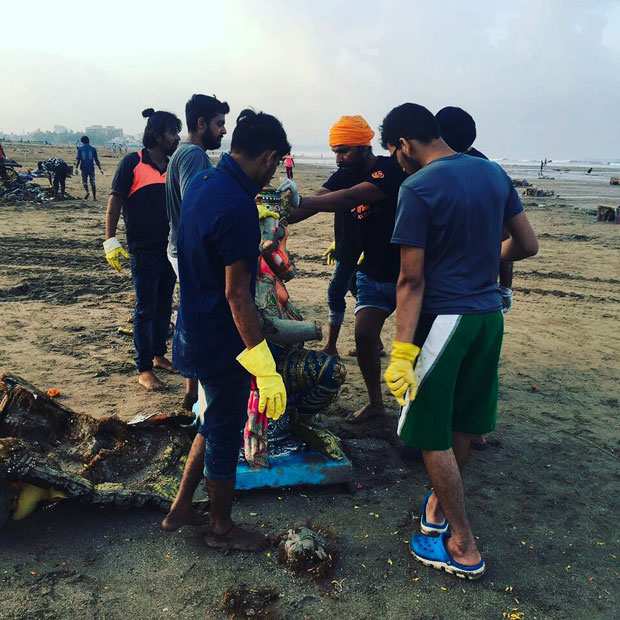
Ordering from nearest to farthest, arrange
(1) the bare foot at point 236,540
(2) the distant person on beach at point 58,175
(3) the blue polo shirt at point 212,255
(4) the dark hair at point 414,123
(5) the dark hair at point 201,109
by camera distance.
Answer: (3) the blue polo shirt at point 212,255 < (4) the dark hair at point 414,123 < (1) the bare foot at point 236,540 < (5) the dark hair at point 201,109 < (2) the distant person on beach at point 58,175

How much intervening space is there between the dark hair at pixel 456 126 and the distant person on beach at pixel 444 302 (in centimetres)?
99

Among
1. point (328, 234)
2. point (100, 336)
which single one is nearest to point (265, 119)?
point (100, 336)

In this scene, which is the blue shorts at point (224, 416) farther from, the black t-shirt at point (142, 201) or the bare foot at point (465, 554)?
the black t-shirt at point (142, 201)

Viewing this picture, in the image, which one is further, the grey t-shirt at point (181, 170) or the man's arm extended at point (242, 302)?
the grey t-shirt at point (181, 170)

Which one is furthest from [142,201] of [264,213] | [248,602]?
[248,602]

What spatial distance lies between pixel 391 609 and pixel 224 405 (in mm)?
1103

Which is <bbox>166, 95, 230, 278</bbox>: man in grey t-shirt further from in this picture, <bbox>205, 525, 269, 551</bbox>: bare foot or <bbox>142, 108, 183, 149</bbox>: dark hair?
<bbox>205, 525, 269, 551</bbox>: bare foot

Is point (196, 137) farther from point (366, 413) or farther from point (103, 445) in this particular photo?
point (366, 413)

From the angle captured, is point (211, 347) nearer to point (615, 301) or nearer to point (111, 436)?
point (111, 436)

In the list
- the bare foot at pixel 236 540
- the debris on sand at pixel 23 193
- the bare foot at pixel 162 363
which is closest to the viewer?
the bare foot at pixel 236 540

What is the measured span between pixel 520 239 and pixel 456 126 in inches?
40.5

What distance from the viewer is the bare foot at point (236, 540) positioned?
2531mm

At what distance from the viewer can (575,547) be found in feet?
8.75

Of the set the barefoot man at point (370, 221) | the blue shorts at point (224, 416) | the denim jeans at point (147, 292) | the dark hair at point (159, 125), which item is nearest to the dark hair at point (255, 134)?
the blue shorts at point (224, 416)
